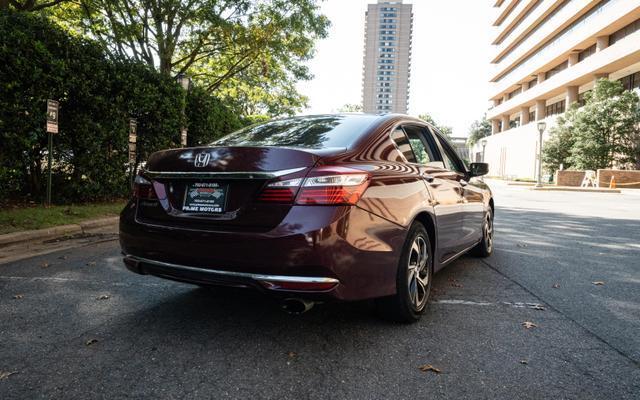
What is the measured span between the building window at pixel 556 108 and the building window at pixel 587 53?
597cm

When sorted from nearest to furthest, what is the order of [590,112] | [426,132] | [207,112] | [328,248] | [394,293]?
[328,248] < [394,293] < [426,132] < [207,112] < [590,112]

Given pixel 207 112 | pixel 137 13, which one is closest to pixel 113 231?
pixel 207 112

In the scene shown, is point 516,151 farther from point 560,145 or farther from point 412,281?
point 412,281

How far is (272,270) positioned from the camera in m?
2.55

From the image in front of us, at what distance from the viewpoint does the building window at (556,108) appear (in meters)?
47.0

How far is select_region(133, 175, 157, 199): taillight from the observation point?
124 inches

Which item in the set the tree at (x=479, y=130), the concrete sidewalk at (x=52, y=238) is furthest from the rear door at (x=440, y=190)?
the tree at (x=479, y=130)

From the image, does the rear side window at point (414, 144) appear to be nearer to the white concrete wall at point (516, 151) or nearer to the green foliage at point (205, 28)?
the green foliage at point (205, 28)

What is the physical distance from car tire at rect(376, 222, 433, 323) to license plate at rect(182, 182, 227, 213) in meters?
1.26

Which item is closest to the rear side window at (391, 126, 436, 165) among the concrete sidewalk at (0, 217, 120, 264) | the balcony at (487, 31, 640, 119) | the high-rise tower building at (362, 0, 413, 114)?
the concrete sidewalk at (0, 217, 120, 264)

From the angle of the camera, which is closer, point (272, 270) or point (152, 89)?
point (272, 270)

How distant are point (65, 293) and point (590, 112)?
36.5 metres

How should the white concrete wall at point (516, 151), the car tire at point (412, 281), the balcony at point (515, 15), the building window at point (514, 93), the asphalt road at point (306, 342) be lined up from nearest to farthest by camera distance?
the asphalt road at point (306, 342), the car tire at point (412, 281), the white concrete wall at point (516, 151), the balcony at point (515, 15), the building window at point (514, 93)

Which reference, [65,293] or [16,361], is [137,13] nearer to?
[65,293]
